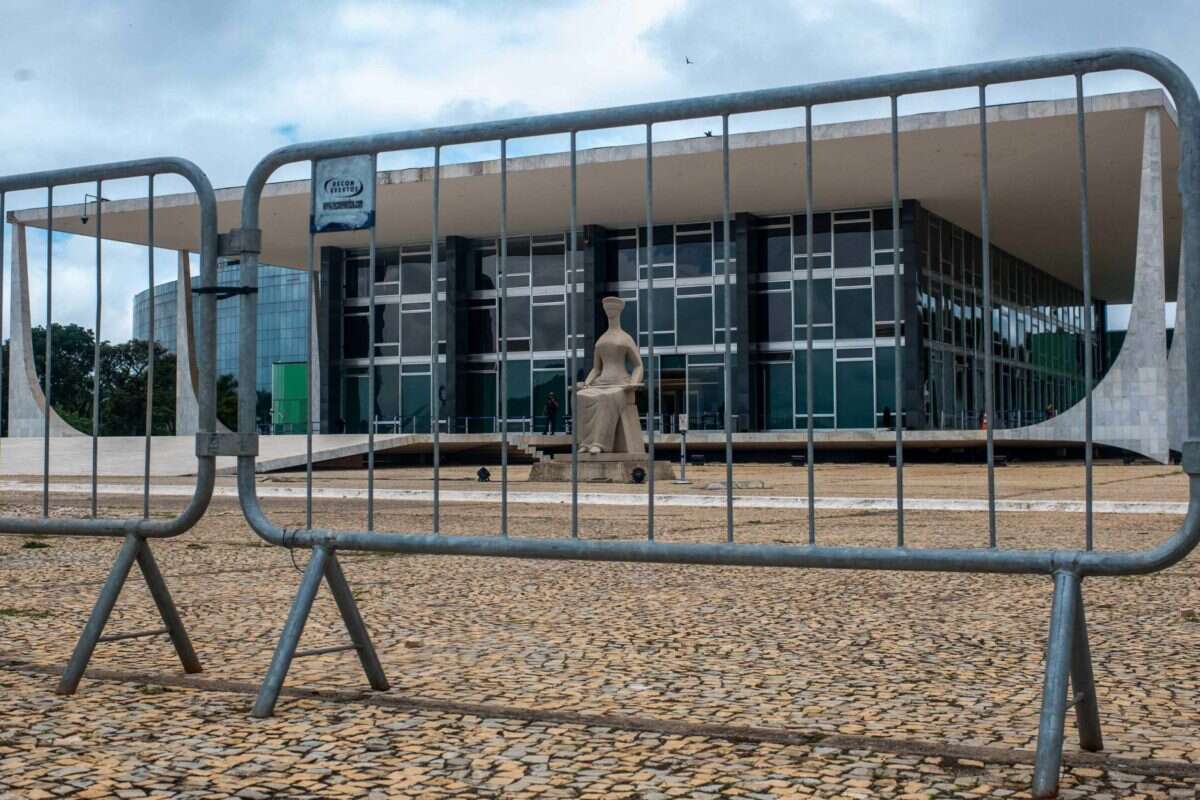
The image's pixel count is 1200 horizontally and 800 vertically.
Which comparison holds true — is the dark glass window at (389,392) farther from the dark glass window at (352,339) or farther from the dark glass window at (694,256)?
the dark glass window at (694,256)

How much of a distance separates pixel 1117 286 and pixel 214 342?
215 ft

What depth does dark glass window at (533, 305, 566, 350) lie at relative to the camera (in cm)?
4688

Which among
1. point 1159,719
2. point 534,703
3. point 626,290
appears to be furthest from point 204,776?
point 626,290

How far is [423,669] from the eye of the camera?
460cm

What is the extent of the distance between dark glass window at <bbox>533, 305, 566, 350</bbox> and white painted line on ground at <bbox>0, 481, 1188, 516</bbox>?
27.0m

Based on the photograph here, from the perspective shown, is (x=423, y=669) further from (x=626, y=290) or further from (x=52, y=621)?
(x=626, y=290)

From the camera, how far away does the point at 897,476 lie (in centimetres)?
348

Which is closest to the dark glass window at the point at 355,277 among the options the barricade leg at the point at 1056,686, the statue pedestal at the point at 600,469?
the statue pedestal at the point at 600,469

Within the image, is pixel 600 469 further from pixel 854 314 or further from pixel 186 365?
pixel 186 365

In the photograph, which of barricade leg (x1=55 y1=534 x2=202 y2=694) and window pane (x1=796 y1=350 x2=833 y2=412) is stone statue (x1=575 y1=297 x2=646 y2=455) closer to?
window pane (x1=796 y1=350 x2=833 y2=412)

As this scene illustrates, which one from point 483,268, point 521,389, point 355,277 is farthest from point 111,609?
point 355,277

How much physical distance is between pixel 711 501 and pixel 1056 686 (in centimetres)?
1313

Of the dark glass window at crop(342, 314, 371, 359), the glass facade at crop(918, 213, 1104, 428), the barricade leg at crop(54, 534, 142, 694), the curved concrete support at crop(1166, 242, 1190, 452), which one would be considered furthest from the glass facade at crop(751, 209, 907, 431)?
the barricade leg at crop(54, 534, 142, 694)

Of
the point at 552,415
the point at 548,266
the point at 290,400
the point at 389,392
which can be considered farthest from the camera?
the point at 389,392
